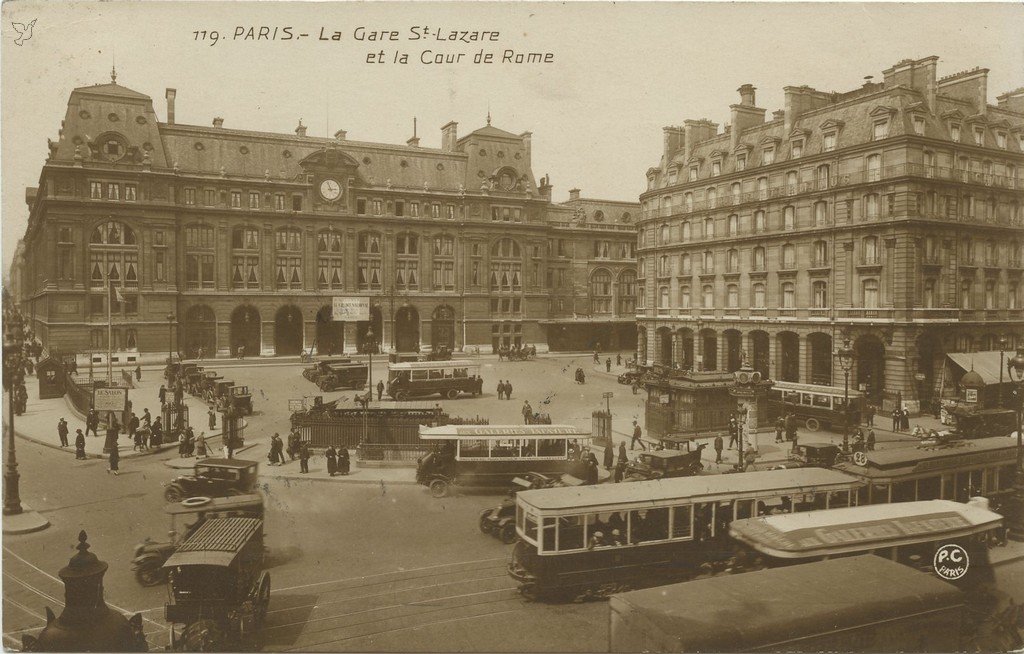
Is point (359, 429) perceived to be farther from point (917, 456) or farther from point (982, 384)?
point (982, 384)

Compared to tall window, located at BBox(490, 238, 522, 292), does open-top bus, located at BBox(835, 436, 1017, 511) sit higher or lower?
lower

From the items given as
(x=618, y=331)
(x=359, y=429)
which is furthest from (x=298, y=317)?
(x=618, y=331)

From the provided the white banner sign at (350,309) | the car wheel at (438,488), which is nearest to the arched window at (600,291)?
the white banner sign at (350,309)

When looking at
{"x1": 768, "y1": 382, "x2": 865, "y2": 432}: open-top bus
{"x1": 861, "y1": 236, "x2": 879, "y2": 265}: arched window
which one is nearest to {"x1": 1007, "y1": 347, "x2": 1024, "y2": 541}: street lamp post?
{"x1": 768, "y1": 382, "x2": 865, "y2": 432}: open-top bus

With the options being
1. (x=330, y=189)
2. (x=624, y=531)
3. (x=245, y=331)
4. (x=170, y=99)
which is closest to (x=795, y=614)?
(x=624, y=531)

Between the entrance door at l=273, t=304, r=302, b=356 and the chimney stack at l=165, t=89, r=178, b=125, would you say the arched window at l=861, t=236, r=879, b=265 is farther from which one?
the entrance door at l=273, t=304, r=302, b=356

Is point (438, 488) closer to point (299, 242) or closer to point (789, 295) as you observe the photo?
point (789, 295)

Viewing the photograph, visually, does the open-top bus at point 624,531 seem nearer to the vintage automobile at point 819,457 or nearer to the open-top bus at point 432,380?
the vintage automobile at point 819,457
